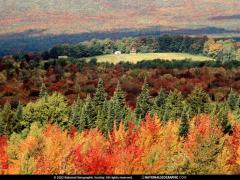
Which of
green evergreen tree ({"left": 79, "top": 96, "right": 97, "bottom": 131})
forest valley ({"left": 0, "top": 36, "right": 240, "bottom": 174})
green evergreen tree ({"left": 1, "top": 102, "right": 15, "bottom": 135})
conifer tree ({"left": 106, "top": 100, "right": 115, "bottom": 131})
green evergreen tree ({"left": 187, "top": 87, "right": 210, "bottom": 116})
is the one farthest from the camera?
green evergreen tree ({"left": 187, "top": 87, "right": 210, "bottom": 116})

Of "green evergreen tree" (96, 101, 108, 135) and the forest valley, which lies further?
"green evergreen tree" (96, 101, 108, 135)

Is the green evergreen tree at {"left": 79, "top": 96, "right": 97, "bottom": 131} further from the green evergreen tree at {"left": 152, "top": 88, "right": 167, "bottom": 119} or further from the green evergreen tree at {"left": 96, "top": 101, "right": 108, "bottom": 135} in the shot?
the green evergreen tree at {"left": 152, "top": 88, "right": 167, "bottom": 119}

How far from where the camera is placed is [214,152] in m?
74.9

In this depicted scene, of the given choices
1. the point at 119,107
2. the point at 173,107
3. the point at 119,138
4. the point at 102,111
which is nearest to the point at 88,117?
the point at 102,111

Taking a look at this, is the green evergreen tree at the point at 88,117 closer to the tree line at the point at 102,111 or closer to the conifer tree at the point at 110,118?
the tree line at the point at 102,111

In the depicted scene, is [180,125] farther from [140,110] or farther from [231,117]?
[140,110]

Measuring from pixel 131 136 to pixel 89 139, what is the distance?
7504 millimetres

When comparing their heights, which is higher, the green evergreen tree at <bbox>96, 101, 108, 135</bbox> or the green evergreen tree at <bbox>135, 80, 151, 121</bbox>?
the green evergreen tree at <bbox>96, 101, 108, 135</bbox>

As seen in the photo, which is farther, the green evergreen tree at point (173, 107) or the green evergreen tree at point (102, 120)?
the green evergreen tree at point (173, 107)

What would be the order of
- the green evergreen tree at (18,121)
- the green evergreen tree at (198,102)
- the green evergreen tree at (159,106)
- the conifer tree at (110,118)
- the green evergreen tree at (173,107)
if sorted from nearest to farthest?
the conifer tree at (110,118) < the green evergreen tree at (173,107) < the green evergreen tree at (18,121) < the green evergreen tree at (159,106) < the green evergreen tree at (198,102)

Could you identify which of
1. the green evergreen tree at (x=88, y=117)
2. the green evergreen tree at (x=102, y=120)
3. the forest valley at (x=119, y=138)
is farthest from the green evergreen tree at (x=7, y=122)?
the green evergreen tree at (x=102, y=120)

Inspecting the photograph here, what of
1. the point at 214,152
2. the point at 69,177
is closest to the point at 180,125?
the point at 214,152

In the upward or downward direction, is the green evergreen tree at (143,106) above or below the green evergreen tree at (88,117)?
below

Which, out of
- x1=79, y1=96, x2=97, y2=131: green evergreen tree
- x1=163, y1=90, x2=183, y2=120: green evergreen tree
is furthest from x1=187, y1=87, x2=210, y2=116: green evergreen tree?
x1=79, y1=96, x2=97, y2=131: green evergreen tree
